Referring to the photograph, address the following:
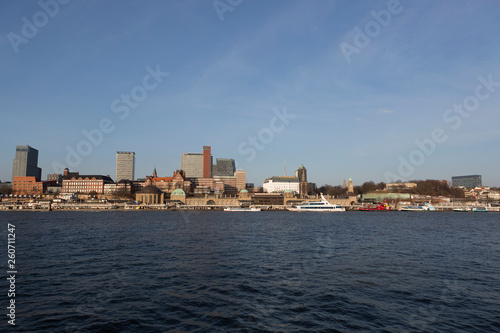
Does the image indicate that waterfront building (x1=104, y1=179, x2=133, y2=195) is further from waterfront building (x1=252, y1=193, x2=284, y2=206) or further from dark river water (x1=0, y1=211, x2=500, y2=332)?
dark river water (x1=0, y1=211, x2=500, y2=332)

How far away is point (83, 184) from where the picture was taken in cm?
18875

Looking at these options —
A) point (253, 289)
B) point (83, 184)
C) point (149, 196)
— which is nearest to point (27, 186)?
point (83, 184)

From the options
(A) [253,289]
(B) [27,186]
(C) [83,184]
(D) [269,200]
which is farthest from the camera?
(B) [27,186]

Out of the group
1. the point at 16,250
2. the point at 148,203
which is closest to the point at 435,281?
the point at 16,250

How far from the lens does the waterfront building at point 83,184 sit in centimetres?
18662

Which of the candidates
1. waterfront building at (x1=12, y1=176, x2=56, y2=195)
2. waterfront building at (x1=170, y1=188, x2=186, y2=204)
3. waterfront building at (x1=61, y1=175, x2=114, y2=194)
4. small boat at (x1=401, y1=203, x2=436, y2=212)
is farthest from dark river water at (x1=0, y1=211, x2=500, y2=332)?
waterfront building at (x1=12, y1=176, x2=56, y2=195)

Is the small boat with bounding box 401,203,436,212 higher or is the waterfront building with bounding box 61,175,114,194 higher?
the waterfront building with bounding box 61,175,114,194

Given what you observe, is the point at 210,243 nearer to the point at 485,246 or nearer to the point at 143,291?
the point at 143,291

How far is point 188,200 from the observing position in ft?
570

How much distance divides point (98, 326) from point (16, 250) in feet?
74.0

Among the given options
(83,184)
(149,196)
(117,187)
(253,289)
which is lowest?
(253,289)

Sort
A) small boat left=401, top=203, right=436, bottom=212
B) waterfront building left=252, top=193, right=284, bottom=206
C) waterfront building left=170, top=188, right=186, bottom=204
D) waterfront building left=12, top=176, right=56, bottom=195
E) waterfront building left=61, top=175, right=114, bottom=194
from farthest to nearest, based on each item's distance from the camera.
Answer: waterfront building left=61, top=175, right=114, bottom=194 → waterfront building left=12, top=176, right=56, bottom=195 → waterfront building left=170, top=188, right=186, bottom=204 → waterfront building left=252, top=193, right=284, bottom=206 → small boat left=401, top=203, right=436, bottom=212

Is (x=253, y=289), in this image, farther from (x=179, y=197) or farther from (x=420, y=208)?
(x=179, y=197)

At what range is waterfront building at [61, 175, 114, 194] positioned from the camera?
187m
